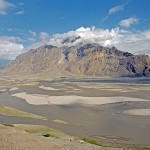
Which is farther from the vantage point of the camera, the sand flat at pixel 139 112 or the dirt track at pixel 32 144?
the sand flat at pixel 139 112

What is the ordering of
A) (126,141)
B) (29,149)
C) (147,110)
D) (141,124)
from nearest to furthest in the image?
(29,149), (126,141), (141,124), (147,110)

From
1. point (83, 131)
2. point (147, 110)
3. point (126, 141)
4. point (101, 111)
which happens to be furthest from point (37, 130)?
point (147, 110)

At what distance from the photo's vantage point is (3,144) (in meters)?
33.4

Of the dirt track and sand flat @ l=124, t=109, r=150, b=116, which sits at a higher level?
the dirt track

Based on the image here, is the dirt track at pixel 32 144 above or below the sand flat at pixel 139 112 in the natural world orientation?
above

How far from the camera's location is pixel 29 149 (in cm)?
3231

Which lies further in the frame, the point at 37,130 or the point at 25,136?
the point at 37,130

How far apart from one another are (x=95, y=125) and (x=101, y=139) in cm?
1101

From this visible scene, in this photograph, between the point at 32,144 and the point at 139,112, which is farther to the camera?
the point at 139,112

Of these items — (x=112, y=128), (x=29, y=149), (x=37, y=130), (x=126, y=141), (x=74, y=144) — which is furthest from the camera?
(x=112, y=128)

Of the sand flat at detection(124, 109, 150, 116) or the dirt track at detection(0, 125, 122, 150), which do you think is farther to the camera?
the sand flat at detection(124, 109, 150, 116)

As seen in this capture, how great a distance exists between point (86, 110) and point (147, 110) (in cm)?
1476

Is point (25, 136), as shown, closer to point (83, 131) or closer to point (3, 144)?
point (3, 144)

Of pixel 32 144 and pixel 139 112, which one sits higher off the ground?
pixel 32 144
